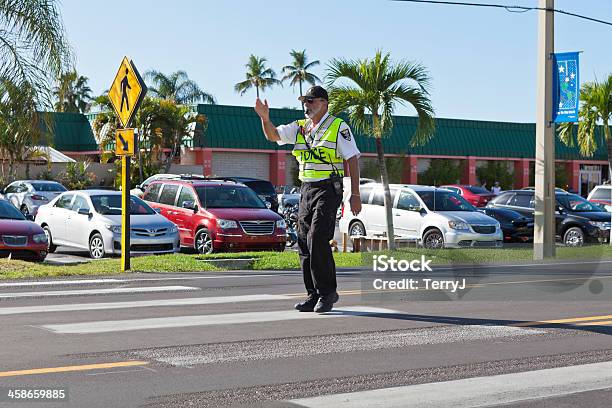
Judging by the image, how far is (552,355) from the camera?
24.4ft

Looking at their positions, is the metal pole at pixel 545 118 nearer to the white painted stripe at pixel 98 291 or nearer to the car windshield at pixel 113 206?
the car windshield at pixel 113 206

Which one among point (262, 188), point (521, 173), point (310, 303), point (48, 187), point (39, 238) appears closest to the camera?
point (310, 303)

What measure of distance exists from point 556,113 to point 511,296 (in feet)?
30.4

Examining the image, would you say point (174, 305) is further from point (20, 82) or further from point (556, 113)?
point (556, 113)

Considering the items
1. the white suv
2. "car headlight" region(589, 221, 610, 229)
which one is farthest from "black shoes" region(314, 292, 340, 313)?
"car headlight" region(589, 221, 610, 229)

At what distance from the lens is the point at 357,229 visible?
25484 millimetres

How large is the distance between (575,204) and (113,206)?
1437 cm

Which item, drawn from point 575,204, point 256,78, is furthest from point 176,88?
point 575,204

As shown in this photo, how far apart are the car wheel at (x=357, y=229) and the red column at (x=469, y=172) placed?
3881 cm

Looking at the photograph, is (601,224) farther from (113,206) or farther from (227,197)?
(113,206)

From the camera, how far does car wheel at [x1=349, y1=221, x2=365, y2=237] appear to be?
83.0 feet

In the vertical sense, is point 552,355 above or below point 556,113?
below

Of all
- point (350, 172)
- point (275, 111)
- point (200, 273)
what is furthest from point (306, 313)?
point (275, 111)

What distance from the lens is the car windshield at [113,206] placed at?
20906 millimetres
